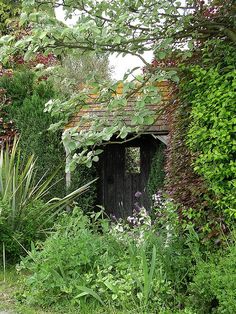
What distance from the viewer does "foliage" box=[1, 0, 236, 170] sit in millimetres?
4141

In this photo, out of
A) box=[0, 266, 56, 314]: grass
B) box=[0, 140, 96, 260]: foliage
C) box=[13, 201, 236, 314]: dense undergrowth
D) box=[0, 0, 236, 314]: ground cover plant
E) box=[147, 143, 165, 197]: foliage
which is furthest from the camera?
box=[147, 143, 165, 197]: foliage

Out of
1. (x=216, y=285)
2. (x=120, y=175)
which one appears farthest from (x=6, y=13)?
(x=216, y=285)

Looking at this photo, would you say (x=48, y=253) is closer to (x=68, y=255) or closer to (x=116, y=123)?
(x=68, y=255)

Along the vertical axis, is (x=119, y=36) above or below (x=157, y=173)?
above

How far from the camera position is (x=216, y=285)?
3.56m

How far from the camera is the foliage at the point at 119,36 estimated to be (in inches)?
163

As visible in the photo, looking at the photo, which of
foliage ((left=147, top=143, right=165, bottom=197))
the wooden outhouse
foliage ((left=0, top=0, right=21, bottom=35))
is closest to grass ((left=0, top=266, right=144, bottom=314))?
foliage ((left=147, top=143, right=165, bottom=197))

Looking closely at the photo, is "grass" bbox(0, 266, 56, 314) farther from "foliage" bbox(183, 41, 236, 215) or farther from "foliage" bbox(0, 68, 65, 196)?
"foliage" bbox(0, 68, 65, 196)

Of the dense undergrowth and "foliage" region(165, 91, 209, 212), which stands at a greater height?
"foliage" region(165, 91, 209, 212)

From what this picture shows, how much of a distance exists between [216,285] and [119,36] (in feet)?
7.32

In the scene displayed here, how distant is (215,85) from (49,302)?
2611 millimetres

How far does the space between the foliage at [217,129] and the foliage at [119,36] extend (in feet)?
1.17

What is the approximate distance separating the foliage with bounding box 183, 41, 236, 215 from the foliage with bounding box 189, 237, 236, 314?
49 centimetres

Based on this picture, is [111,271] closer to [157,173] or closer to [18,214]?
[18,214]
